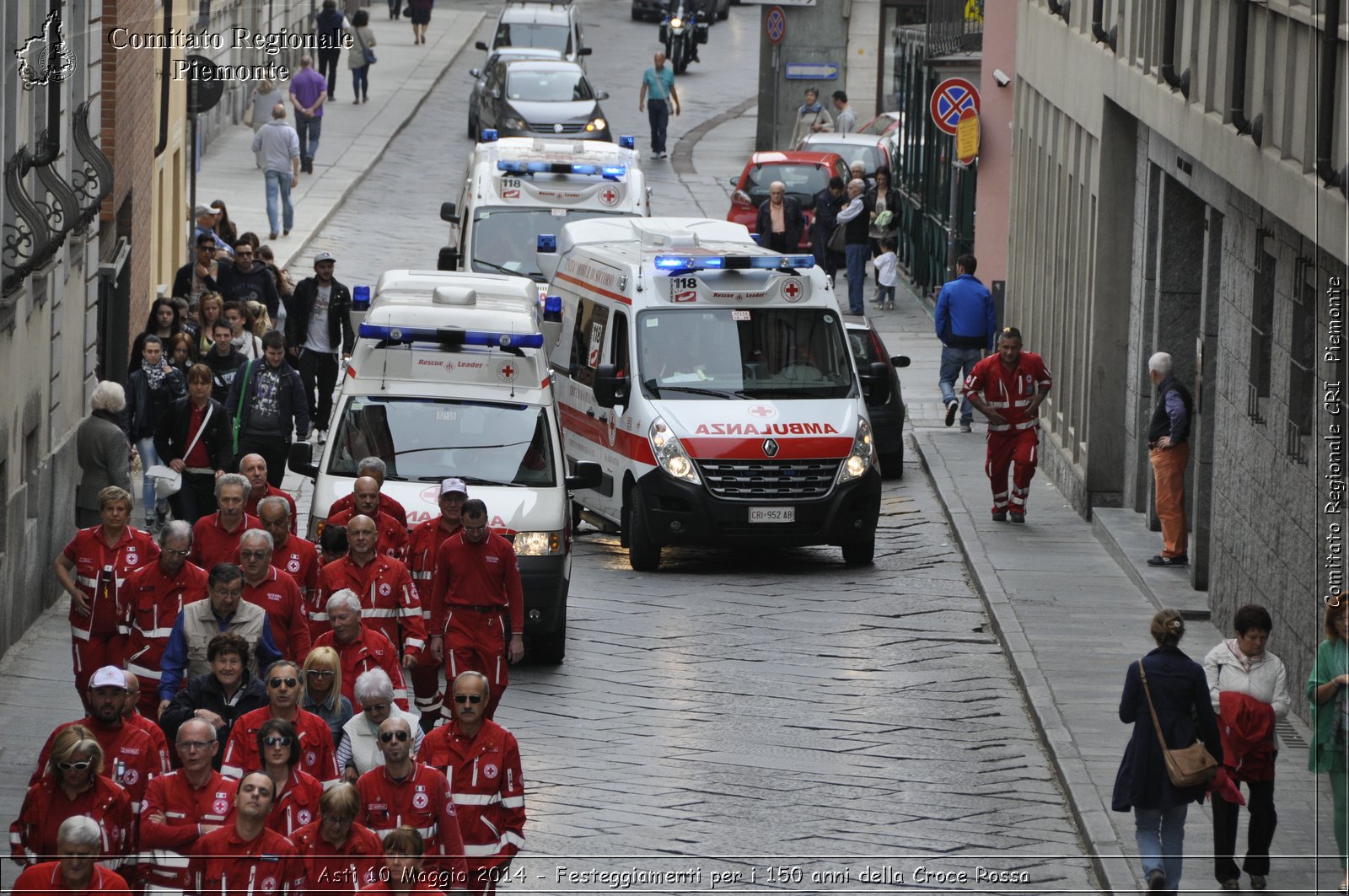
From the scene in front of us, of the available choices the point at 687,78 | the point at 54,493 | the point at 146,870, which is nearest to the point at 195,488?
the point at 54,493

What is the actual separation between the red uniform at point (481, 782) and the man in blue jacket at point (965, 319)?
49.3 ft

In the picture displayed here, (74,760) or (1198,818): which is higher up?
(74,760)

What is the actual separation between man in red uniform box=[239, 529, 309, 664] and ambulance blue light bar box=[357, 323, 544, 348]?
4325 millimetres

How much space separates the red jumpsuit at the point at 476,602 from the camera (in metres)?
13.6

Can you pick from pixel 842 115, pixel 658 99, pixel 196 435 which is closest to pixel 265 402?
pixel 196 435

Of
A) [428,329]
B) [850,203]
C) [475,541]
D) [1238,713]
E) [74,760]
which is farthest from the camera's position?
[850,203]

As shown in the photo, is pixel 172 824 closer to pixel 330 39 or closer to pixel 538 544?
pixel 538 544

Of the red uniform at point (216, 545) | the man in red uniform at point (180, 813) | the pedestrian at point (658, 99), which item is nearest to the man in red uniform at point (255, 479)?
the red uniform at point (216, 545)

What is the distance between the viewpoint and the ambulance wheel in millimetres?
18906

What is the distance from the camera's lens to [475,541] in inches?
539

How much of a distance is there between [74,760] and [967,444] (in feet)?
54.5

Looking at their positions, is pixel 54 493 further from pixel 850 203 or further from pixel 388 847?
pixel 850 203

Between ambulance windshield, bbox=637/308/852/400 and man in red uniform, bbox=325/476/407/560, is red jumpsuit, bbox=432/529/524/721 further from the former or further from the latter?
ambulance windshield, bbox=637/308/852/400

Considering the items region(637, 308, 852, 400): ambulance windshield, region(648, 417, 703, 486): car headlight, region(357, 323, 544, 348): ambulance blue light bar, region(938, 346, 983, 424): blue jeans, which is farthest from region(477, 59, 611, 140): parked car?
region(357, 323, 544, 348): ambulance blue light bar
